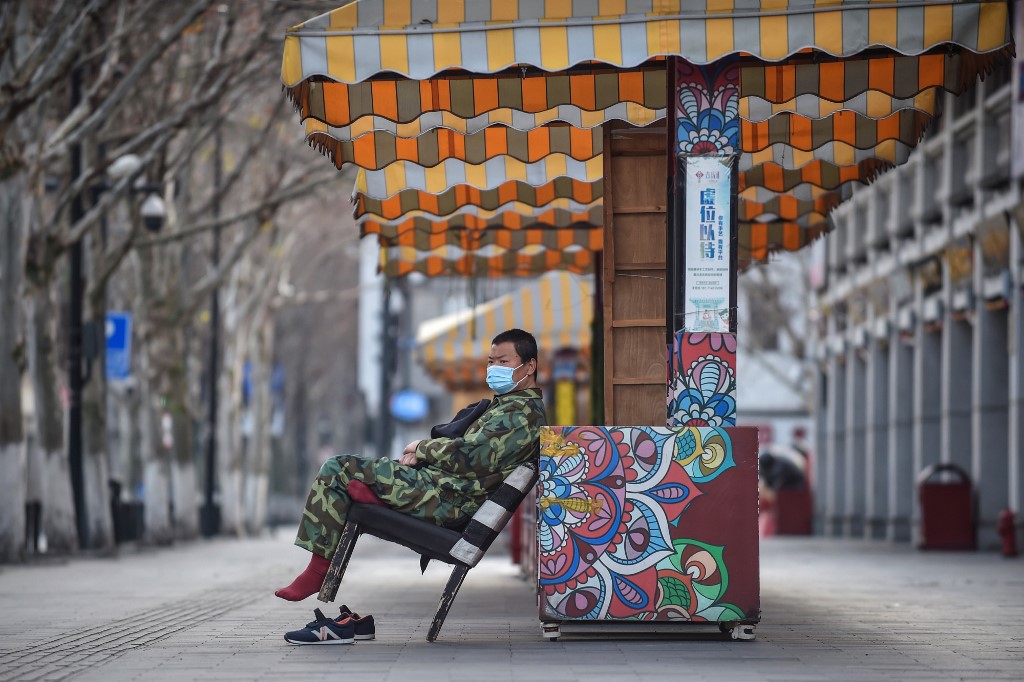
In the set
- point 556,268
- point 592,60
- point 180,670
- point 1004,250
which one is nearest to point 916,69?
point 592,60

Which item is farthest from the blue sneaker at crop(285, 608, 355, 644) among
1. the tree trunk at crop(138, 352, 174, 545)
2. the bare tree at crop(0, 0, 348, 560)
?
the tree trunk at crop(138, 352, 174, 545)

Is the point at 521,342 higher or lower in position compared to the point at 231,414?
higher

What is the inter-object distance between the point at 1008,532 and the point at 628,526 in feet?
51.1

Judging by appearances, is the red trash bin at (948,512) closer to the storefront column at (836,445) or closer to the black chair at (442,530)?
the storefront column at (836,445)

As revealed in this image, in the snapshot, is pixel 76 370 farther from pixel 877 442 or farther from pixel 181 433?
pixel 877 442

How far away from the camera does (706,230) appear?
33.6 ft

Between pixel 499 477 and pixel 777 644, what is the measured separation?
5.67ft

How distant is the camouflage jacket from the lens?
988 cm

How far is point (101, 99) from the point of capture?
24.5m

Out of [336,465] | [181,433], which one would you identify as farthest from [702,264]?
[181,433]

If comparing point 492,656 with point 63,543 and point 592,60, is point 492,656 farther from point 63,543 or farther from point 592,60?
point 63,543

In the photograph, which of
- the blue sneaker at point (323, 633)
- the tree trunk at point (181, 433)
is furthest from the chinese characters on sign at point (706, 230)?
the tree trunk at point (181, 433)

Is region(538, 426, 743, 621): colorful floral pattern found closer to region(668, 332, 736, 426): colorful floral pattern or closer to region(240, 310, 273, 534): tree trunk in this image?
region(668, 332, 736, 426): colorful floral pattern

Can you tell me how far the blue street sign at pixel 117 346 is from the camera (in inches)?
1143
